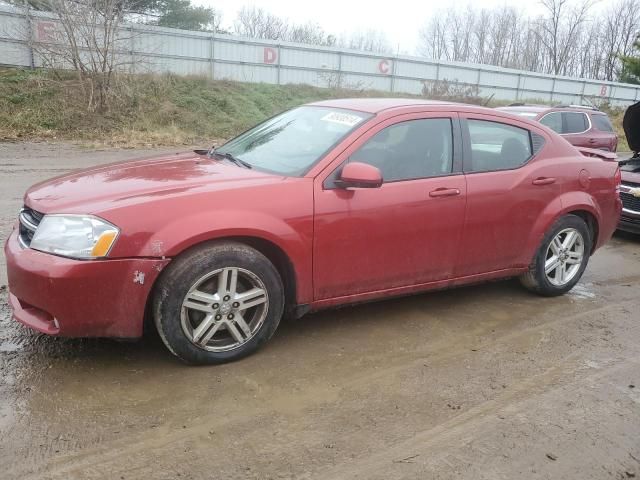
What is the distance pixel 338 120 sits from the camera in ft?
13.7

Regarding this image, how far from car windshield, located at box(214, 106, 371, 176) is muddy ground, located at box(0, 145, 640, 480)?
1201mm

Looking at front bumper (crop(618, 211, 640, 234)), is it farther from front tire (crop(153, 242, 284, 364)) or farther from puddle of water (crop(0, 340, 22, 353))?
puddle of water (crop(0, 340, 22, 353))

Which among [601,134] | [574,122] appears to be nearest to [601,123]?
[601,134]

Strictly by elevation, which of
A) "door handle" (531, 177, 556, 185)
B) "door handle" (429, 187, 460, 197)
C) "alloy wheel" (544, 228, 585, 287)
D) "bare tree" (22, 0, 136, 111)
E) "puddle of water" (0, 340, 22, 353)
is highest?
"bare tree" (22, 0, 136, 111)

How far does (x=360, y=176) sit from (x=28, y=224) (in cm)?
200

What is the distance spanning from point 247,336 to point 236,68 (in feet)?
69.2

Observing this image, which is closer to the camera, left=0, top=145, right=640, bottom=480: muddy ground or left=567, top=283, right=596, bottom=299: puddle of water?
left=0, top=145, right=640, bottom=480: muddy ground

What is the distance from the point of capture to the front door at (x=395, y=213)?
3.69 m

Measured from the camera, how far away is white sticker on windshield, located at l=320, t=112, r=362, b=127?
406cm

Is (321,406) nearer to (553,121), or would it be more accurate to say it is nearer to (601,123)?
(553,121)

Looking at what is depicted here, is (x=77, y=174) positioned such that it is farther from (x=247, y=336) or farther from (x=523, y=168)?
(x=523, y=168)

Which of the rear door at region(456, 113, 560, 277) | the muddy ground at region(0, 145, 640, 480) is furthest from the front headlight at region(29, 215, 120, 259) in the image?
the rear door at region(456, 113, 560, 277)

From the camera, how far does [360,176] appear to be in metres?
3.58

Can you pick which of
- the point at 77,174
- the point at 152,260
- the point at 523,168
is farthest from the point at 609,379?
the point at 77,174
